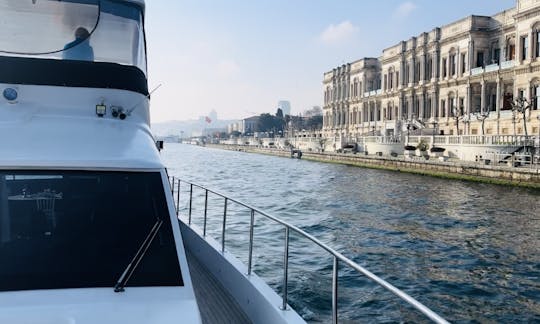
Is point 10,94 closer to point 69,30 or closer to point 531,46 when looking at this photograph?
point 69,30

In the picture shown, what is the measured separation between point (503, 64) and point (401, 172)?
60.9 ft

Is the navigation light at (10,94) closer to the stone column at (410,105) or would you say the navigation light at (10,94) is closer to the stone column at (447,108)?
the stone column at (447,108)

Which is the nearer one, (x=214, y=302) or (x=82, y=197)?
(x=82, y=197)

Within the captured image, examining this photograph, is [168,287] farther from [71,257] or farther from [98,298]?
[71,257]

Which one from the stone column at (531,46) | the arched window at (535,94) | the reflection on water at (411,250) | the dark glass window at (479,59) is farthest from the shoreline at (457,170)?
the dark glass window at (479,59)

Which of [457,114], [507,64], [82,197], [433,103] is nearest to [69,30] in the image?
[82,197]

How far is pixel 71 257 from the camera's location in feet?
8.48

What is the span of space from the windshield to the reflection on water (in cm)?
494

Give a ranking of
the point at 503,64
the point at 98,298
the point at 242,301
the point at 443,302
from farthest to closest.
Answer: the point at 503,64, the point at 443,302, the point at 242,301, the point at 98,298

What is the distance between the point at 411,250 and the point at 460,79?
46340mm

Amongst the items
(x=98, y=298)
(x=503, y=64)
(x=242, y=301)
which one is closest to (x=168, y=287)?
(x=98, y=298)

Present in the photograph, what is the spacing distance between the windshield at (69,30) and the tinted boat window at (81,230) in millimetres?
1264

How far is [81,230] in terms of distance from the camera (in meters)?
2.72

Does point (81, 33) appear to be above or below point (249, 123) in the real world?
below
